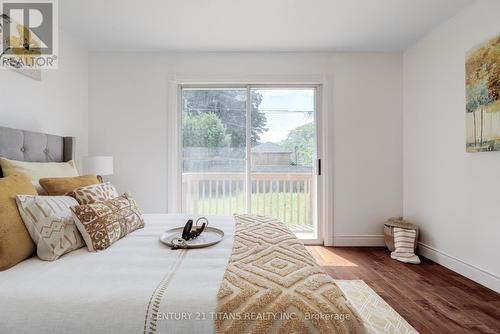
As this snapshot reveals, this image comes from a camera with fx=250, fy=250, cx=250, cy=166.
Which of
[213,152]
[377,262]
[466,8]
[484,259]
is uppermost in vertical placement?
[466,8]

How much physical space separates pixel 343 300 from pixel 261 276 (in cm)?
31

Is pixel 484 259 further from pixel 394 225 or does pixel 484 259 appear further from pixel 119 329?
pixel 119 329

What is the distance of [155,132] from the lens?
3238mm

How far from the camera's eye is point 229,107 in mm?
3352

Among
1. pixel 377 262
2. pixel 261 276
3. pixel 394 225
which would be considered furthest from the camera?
pixel 394 225

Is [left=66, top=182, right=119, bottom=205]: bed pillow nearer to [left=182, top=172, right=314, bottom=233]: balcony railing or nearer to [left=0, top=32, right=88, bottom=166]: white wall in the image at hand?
[left=0, top=32, right=88, bottom=166]: white wall

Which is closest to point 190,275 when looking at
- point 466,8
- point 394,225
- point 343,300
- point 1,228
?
point 343,300

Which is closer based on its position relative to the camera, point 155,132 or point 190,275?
point 190,275

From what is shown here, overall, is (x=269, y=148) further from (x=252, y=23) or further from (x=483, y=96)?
(x=483, y=96)

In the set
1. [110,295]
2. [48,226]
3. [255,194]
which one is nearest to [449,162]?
[255,194]

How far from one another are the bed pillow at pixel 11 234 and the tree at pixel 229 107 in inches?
91.4

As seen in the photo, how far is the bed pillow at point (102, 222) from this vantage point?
4.39ft

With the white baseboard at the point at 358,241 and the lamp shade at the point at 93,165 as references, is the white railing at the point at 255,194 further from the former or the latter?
the lamp shade at the point at 93,165

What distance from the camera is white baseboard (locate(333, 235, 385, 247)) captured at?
3.22 metres
